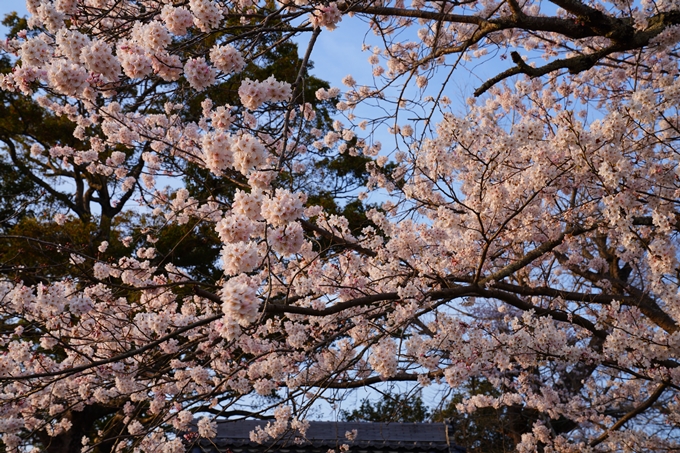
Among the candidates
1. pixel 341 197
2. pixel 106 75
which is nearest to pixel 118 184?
pixel 341 197

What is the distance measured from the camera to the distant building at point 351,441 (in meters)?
5.82

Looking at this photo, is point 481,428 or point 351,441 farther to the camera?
point 481,428

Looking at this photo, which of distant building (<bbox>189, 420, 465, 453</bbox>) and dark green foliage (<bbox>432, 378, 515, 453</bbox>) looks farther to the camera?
dark green foliage (<bbox>432, 378, 515, 453</bbox>)

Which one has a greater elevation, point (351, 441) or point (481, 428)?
point (481, 428)

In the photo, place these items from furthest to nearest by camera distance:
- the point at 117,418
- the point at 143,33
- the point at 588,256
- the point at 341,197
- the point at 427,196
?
the point at 341,197 < the point at 117,418 < the point at 588,256 < the point at 427,196 < the point at 143,33

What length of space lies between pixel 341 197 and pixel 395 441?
600 centimetres

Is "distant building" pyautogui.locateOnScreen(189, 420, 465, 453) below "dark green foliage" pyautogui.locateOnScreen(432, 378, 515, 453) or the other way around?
below

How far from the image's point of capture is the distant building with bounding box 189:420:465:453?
5824 millimetres

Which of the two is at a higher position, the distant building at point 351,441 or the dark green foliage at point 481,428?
the dark green foliage at point 481,428

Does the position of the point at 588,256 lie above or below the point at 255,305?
above

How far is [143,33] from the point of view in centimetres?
293

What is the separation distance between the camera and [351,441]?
19.4 ft

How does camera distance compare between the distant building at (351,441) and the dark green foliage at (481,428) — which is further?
the dark green foliage at (481,428)

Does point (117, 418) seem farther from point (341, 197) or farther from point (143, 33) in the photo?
point (143, 33)
